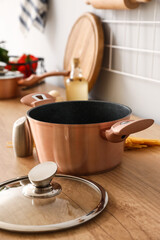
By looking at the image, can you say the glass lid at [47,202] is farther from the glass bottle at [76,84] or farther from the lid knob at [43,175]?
the glass bottle at [76,84]

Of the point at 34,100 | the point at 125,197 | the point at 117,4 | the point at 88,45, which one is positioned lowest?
the point at 125,197

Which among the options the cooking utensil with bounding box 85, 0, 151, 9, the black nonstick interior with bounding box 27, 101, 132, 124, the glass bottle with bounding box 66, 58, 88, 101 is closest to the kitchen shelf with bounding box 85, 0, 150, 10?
the cooking utensil with bounding box 85, 0, 151, 9

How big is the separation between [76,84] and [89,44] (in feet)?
0.74

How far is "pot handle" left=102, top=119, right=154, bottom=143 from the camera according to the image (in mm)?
627

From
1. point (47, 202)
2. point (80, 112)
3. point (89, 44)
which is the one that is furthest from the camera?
point (89, 44)

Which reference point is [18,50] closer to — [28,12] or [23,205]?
[28,12]

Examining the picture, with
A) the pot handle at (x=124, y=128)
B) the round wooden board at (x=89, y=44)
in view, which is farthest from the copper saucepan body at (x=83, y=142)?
the round wooden board at (x=89, y=44)

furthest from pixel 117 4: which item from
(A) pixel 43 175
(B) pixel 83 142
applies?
(A) pixel 43 175

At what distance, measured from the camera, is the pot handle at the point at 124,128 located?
2.06 ft

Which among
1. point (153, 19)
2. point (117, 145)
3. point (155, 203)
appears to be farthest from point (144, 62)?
point (155, 203)

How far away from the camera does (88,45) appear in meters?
1.45

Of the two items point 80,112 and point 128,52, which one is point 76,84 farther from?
point 80,112

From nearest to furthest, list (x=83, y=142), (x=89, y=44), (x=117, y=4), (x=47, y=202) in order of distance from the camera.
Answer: (x=47, y=202), (x=83, y=142), (x=117, y=4), (x=89, y=44)

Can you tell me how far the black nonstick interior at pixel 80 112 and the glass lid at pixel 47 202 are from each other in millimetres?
221
